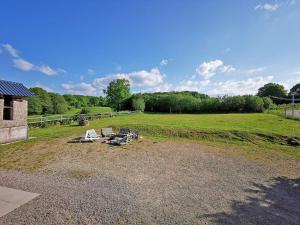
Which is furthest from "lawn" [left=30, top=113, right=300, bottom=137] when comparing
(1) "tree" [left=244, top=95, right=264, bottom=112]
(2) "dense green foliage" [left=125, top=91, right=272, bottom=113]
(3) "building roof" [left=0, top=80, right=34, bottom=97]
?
(2) "dense green foliage" [left=125, top=91, right=272, bottom=113]

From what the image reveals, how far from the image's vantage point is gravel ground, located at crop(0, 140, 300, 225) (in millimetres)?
4531

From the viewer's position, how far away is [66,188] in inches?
236

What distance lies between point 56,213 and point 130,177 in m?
2.95

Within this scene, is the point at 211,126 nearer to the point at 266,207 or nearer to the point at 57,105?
the point at 266,207

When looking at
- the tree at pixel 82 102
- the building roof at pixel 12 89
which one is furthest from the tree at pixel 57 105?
the building roof at pixel 12 89

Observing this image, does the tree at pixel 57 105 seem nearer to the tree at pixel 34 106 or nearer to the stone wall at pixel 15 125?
the tree at pixel 34 106

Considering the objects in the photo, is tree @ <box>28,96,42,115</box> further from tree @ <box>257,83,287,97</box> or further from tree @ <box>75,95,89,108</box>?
tree @ <box>257,83,287,97</box>

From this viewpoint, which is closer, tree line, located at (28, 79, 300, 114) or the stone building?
the stone building

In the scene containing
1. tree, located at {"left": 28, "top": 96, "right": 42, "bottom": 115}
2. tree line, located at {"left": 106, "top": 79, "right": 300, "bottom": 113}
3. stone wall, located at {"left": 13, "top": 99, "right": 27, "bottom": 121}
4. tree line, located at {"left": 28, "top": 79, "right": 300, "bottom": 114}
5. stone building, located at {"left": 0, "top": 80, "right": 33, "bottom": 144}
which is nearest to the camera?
stone building, located at {"left": 0, "top": 80, "right": 33, "bottom": 144}

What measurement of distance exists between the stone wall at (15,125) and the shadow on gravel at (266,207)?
555 inches

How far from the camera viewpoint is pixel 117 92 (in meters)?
58.6

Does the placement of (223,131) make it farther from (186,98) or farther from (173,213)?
(186,98)

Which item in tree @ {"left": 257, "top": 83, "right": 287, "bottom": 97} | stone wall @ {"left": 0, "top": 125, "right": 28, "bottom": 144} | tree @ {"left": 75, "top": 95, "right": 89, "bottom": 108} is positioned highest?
tree @ {"left": 257, "top": 83, "right": 287, "bottom": 97}

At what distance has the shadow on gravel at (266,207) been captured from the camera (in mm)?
4457
